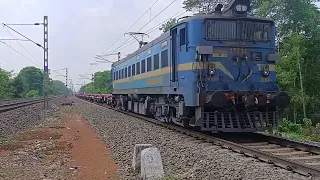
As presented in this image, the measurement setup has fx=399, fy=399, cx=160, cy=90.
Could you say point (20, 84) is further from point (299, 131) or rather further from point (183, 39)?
point (183, 39)

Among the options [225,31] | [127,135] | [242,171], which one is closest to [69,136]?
[127,135]

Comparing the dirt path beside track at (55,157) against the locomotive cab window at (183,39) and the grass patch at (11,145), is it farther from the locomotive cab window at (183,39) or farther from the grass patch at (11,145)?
the locomotive cab window at (183,39)

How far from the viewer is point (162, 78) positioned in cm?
1466

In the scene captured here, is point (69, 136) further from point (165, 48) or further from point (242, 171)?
point (242, 171)

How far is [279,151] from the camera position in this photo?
934 cm

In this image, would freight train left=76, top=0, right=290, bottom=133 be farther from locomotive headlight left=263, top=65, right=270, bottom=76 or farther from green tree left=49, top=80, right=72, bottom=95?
green tree left=49, top=80, right=72, bottom=95

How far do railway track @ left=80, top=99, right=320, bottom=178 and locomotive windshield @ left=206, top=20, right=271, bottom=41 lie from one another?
2931mm

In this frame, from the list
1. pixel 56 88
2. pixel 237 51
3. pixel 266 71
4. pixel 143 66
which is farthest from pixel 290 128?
pixel 56 88

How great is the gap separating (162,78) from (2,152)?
619 centimetres

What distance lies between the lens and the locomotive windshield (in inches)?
460

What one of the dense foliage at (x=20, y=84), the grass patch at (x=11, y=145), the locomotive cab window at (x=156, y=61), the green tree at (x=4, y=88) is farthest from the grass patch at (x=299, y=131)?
the green tree at (x=4, y=88)

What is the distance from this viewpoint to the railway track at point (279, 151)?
7066mm

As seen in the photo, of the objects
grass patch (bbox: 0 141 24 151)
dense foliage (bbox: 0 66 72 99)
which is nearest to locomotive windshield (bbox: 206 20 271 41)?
grass patch (bbox: 0 141 24 151)

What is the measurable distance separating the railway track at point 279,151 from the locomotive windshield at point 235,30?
2.93 m
